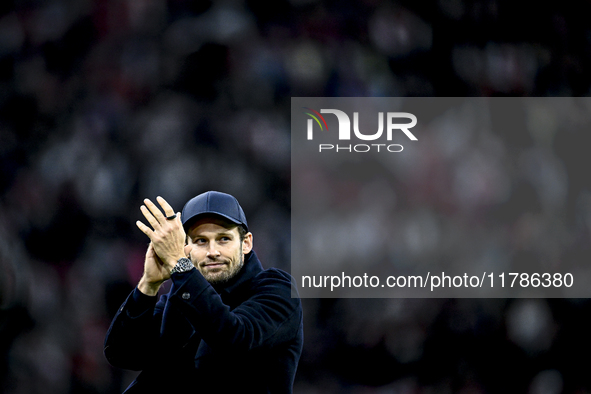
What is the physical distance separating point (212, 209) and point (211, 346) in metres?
0.20

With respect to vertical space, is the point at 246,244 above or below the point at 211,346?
above

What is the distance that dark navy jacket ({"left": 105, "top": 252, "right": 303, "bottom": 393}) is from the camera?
76 centimetres

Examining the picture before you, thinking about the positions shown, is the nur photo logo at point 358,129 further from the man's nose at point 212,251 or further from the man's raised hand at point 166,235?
the man's raised hand at point 166,235

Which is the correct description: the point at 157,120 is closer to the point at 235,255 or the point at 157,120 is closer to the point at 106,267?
the point at 106,267

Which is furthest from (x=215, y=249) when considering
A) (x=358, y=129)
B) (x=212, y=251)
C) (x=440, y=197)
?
(x=440, y=197)

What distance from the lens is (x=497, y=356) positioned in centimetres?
124

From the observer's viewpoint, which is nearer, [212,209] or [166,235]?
[166,235]

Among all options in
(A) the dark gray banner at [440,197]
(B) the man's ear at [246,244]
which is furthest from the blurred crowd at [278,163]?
(B) the man's ear at [246,244]

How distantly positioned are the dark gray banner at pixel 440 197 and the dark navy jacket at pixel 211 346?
38cm

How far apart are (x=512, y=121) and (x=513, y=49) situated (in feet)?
0.53

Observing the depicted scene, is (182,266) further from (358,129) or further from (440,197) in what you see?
(440,197)

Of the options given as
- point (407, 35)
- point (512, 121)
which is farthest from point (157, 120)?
point (512, 121)

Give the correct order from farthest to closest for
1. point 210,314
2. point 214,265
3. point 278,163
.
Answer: point 278,163
point 214,265
point 210,314

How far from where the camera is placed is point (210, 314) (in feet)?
2.23
